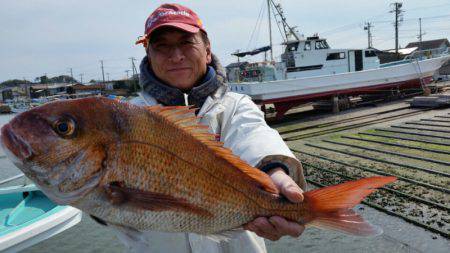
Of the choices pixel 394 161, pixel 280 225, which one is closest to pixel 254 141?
pixel 280 225

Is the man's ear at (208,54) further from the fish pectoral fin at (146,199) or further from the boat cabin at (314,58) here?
the boat cabin at (314,58)

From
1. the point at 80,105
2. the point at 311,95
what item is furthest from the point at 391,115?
the point at 80,105

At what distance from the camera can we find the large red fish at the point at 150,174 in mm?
1434

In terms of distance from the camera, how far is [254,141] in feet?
6.72

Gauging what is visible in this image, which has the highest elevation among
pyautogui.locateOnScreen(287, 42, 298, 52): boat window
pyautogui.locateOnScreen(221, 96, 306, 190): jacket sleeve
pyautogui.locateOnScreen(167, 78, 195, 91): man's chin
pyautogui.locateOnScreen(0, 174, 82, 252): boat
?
pyautogui.locateOnScreen(287, 42, 298, 52): boat window

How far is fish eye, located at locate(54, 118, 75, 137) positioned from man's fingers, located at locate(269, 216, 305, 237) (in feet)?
3.27

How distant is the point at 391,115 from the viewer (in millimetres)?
15844

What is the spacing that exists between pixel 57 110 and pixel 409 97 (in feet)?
78.3

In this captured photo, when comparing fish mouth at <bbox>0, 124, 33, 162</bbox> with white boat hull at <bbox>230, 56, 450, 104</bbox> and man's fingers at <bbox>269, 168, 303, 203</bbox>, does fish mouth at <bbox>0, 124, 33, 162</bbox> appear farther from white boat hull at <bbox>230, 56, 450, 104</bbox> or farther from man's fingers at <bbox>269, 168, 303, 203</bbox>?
white boat hull at <bbox>230, 56, 450, 104</bbox>

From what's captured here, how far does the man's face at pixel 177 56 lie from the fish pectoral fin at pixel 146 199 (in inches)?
40.1

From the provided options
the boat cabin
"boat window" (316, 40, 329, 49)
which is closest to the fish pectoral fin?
the boat cabin

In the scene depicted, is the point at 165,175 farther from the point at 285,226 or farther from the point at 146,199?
the point at 285,226

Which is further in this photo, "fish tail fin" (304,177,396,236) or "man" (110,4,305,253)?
"man" (110,4,305,253)

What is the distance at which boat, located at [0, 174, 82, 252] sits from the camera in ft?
18.5
